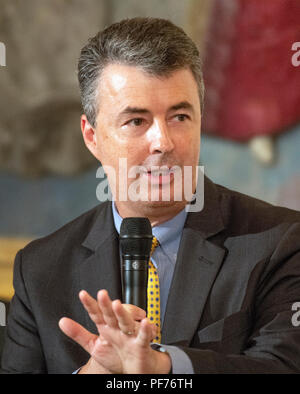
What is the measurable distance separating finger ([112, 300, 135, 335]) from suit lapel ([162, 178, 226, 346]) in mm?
474

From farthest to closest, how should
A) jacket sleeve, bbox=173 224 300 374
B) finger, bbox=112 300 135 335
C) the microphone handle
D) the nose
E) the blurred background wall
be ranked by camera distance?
the blurred background wall → the nose → jacket sleeve, bbox=173 224 300 374 → the microphone handle → finger, bbox=112 300 135 335

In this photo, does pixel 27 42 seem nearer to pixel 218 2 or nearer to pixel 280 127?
pixel 218 2

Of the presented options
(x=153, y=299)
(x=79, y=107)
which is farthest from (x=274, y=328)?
(x=79, y=107)

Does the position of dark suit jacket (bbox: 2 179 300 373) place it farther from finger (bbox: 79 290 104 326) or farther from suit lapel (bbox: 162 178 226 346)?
finger (bbox: 79 290 104 326)

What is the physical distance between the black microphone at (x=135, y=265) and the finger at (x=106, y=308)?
0.08m

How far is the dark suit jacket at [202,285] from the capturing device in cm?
185

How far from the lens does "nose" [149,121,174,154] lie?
6.05 feet

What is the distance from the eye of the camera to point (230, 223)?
2.05 metres

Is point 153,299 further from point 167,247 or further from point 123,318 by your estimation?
point 123,318

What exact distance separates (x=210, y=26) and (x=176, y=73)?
1.40 m

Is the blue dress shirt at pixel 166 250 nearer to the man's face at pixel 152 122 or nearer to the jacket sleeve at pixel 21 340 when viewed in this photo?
the man's face at pixel 152 122

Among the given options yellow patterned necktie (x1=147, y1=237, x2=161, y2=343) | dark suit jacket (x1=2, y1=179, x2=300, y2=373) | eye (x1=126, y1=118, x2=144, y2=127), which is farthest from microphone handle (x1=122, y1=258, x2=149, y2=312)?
eye (x1=126, y1=118, x2=144, y2=127)

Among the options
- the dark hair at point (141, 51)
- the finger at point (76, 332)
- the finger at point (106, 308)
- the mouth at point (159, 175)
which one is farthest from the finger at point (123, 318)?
the dark hair at point (141, 51)
